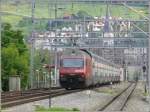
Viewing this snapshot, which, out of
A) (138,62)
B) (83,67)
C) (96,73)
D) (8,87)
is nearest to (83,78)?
(83,67)

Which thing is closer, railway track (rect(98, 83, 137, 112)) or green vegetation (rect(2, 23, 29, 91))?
railway track (rect(98, 83, 137, 112))

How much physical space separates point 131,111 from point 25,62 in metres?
33.0

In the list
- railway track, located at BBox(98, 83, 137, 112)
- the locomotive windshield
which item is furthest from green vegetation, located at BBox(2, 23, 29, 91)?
railway track, located at BBox(98, 83, 137, 112)

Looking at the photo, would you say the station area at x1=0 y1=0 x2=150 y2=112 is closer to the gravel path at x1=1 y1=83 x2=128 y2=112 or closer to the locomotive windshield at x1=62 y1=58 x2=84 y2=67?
the locomotive windshield at x1=62 y1=58 x2=84 y2=67

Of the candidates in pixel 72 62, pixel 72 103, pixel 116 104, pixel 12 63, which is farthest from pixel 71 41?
pixel 72 103

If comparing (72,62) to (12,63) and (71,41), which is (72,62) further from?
(12,63)

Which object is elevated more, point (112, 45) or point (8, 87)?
point (112, 45)

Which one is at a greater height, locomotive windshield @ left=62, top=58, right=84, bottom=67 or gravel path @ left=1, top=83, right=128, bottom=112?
locomotive windshield @ left=62, top=58, right=84, bottom=67

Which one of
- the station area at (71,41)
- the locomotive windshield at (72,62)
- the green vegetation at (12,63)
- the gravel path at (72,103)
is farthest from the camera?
the green vegetation at (12,63)

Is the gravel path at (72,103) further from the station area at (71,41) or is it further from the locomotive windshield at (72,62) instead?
the station area at (71,41)

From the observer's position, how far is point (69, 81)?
149ft

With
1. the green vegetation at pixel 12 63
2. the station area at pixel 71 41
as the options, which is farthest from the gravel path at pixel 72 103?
the green vegetation at pixel 12 63

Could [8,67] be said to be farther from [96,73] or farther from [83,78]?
[83,78]

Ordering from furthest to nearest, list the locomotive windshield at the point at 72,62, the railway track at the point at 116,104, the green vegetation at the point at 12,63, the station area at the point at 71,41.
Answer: the green vegetation at the point at 12,63
the station area at the point at 71,41
the locomotive windshield at the point at 72,62
the railway track at the point at 116,104
